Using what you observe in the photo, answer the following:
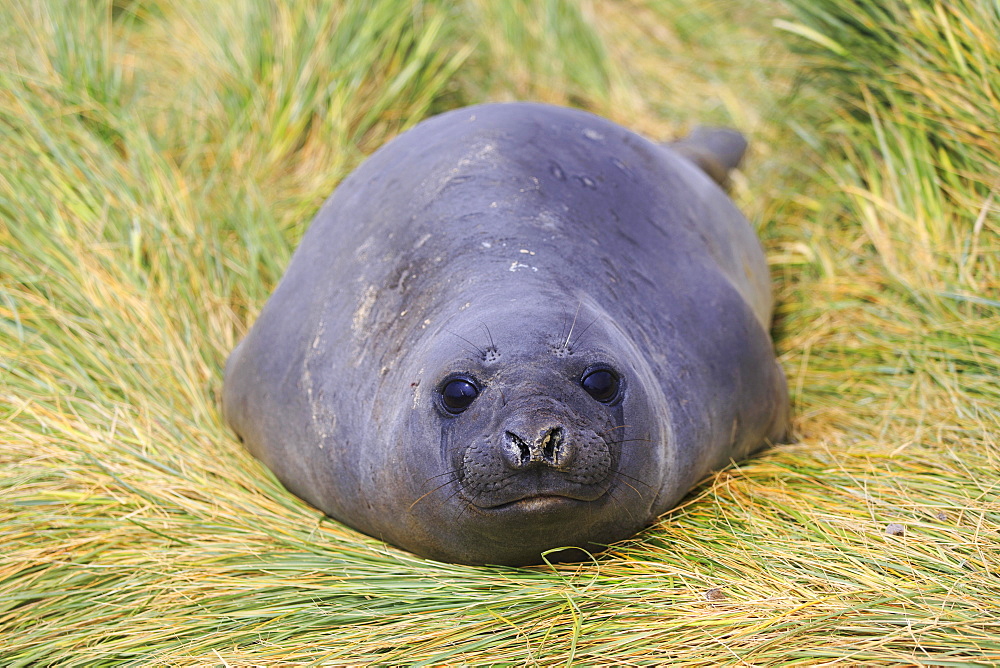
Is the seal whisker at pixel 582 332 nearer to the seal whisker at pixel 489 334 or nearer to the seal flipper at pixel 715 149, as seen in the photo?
the seal whisker at pixel 489 334

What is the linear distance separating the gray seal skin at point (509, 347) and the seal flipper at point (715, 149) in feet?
2.60

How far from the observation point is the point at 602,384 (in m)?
2.42

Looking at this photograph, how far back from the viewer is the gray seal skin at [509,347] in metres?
2.37

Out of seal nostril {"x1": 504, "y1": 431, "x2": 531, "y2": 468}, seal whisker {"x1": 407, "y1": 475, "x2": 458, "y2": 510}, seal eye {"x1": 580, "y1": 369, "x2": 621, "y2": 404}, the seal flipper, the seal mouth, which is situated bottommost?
the seal mouth

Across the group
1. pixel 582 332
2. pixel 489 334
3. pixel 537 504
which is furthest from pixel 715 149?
pixel 537 504

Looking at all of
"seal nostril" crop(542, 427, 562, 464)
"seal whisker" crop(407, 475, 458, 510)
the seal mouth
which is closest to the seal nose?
"seal nostril" crop(542, 427, 562, 464)

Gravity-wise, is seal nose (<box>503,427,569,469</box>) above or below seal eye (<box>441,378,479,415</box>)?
below

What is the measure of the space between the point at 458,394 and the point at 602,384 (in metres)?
0.33

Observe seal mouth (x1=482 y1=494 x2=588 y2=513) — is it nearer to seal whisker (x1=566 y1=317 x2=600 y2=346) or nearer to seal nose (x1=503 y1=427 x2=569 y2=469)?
seal nose (x1=503 y1=427 x2=569 y2=469)

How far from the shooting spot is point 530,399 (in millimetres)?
2283

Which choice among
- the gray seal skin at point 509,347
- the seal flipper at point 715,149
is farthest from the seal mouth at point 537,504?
the seal flipper at point 715,149

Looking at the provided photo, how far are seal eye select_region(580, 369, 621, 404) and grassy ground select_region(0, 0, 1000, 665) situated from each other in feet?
1.49

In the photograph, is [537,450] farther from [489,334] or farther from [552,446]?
[489,334]

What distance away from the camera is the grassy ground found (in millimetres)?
2461
